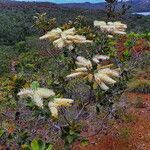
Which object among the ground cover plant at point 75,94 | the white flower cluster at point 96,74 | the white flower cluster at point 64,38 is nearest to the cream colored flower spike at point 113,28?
the ground cover plant at point 75,94

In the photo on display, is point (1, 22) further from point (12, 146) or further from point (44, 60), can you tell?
point (12, 146)

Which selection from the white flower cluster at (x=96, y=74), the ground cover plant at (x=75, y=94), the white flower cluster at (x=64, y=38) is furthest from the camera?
the white flower cluster at (x=64, y=38)

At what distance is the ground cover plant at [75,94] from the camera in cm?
532

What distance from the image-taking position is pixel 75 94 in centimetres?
979

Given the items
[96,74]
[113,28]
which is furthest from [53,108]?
[113,28]

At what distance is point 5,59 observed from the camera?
32.0m

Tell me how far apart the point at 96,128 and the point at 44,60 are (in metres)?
14.3

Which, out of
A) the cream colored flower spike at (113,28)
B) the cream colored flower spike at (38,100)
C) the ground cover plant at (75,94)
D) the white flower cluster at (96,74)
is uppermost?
the cream colored flower spike at (113,28)

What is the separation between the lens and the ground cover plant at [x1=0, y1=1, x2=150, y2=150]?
5.32m

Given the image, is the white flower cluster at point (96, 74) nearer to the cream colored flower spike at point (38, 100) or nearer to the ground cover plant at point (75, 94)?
the ground cover plant at point (75, 94)

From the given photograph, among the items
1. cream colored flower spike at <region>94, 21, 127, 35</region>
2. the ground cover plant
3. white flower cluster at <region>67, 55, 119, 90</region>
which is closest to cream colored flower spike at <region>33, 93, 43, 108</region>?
the ground cover plant

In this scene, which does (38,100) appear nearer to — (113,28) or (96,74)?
(96,74)

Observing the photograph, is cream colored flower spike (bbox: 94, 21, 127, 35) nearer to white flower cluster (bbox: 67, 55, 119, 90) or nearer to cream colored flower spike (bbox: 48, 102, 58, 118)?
white flower cluster (bbox: 67, 55, 119, 90)

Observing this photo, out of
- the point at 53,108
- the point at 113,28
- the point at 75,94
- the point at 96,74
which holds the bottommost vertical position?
the point at 75,94
